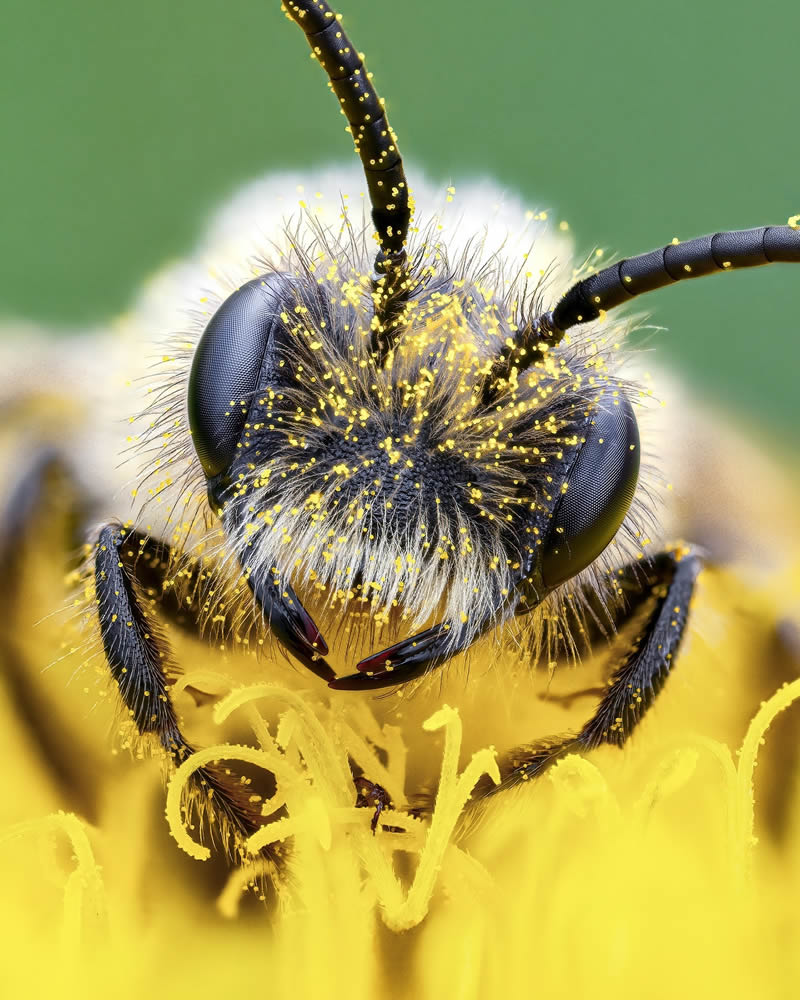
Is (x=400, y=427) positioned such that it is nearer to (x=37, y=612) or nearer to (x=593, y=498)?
(x=593, y=498)

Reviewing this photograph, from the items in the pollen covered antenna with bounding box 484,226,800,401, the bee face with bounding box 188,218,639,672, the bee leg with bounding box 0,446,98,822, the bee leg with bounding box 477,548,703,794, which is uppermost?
the pollen covered antenna with bounding box 484,226,800,401

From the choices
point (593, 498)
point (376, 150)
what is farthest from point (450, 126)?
point (593, 498)

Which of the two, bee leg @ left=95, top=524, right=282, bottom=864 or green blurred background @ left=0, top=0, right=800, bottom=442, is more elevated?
green blurred background @ left=0, top=0, right=800, bottom=442

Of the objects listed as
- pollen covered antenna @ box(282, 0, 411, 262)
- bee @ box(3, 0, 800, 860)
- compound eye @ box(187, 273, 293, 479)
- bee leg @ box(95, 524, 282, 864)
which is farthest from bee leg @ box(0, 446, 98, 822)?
pollen covered antenna @ box(282, 0, 411, 262)

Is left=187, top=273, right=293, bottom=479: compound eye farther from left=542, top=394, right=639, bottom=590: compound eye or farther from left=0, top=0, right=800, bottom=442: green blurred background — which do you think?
left=0, top=0, right=800, bottom=442: green blurred background

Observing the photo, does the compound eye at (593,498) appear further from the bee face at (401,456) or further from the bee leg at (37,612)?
the bee leg at (37,612)

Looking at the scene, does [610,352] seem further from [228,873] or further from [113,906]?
[113,906]

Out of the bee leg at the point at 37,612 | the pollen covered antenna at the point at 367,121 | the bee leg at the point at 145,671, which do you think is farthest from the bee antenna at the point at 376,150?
the bee leg at the point at 37,612
